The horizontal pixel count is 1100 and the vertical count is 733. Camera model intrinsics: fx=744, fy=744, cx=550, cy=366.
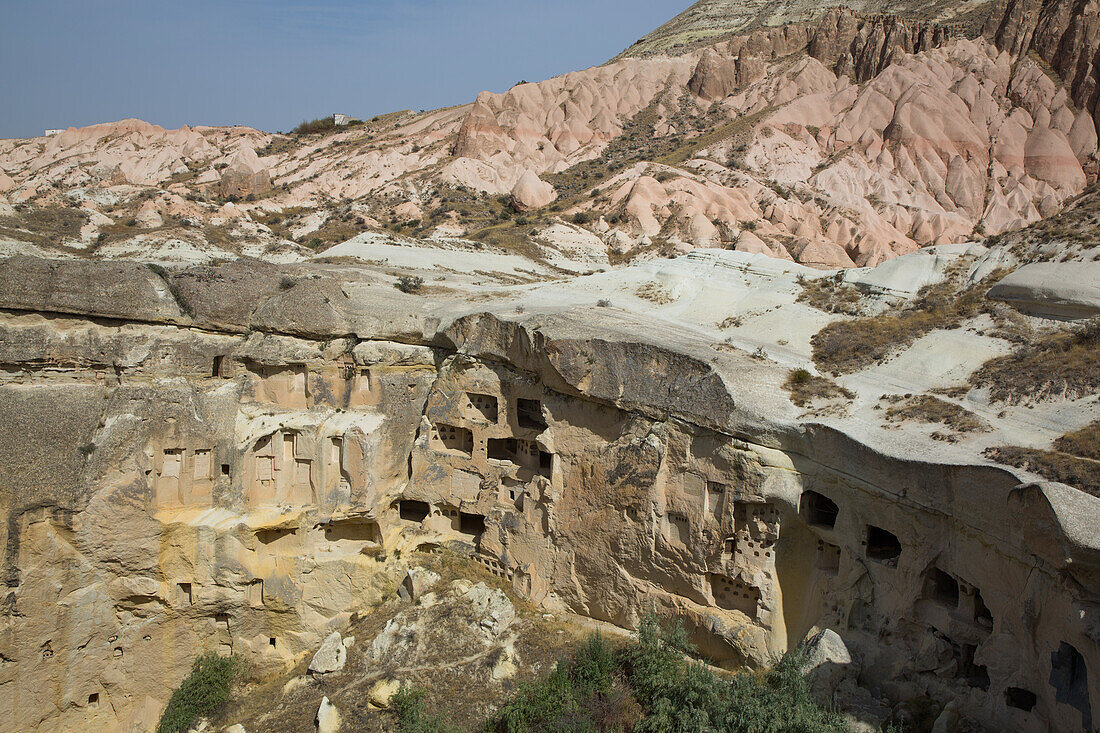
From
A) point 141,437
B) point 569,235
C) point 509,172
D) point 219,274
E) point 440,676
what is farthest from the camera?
point 509,172

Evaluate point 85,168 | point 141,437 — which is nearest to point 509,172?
point 85,168

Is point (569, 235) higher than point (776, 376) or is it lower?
higher

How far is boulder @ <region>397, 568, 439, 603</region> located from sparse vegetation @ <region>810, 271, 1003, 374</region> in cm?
846

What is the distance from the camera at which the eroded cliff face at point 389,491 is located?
10.9m

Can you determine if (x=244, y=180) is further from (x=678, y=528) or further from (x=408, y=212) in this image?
A: (x=678, y=528)

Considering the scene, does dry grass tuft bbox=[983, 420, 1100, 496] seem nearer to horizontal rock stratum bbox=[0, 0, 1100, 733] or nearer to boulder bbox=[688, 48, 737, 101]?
horizontal rock stratum bbox=[0, 0, 1100, 733]

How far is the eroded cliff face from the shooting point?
10.9 m

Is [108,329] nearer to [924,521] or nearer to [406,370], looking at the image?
[406,370]

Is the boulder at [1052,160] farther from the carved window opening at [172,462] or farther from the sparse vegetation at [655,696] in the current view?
the carved window opening at [172,462]

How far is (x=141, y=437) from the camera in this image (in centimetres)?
1370

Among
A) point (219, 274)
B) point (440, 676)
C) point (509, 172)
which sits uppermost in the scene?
point (509, 172)

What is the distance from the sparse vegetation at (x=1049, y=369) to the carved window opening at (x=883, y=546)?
2.56m

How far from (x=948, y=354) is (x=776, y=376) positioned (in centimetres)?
294

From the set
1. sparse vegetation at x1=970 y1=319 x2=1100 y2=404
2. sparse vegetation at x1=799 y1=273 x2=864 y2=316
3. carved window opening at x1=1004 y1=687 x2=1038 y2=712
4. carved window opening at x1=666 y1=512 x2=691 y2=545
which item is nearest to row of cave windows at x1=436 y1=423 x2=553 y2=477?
carved window opening at x1=666 y1=512 x2=691 y2=545
